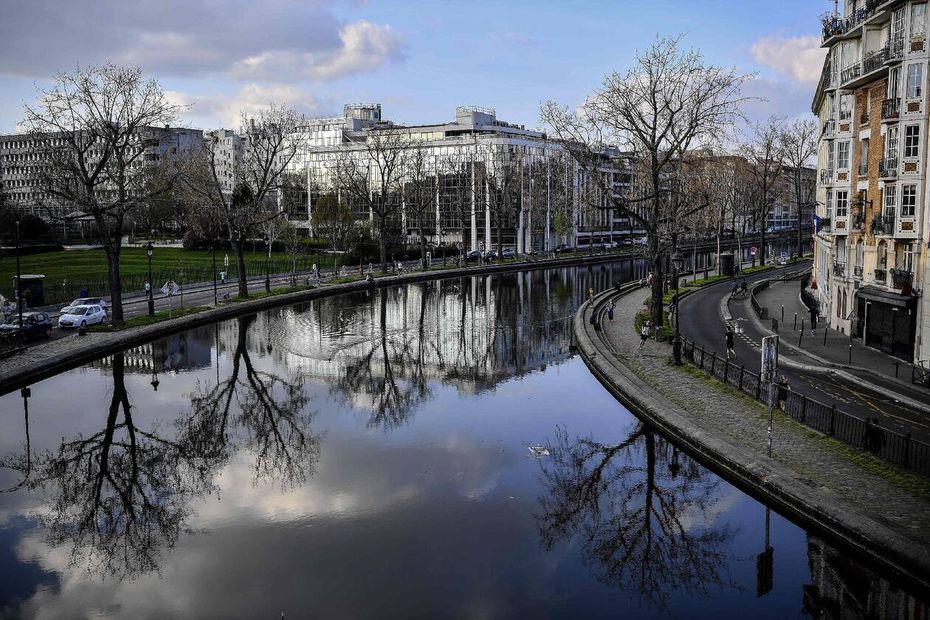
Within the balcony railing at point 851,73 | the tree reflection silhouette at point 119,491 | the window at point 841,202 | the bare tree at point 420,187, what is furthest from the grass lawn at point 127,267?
the balcony railing at point 851,73

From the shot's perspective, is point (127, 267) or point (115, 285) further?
point (127, 267)

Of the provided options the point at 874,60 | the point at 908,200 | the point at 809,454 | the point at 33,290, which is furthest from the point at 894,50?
the point at 33,290

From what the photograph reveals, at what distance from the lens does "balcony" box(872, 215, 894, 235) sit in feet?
128

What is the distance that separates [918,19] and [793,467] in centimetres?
2625

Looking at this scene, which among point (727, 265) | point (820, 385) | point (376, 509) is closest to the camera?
point (376, 509)

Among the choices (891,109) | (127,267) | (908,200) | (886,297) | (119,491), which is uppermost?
(891,109)

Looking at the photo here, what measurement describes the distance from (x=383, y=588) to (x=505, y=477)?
774 cm

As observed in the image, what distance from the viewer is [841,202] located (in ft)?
159

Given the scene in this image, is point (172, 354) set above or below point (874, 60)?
below

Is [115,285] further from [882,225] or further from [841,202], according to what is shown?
[841,202]

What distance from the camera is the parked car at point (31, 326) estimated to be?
4284 centimetres

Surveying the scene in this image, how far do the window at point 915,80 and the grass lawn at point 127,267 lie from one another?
54.7 m

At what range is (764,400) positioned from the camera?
29.2 metres

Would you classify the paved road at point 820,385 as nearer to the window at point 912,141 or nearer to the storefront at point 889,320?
the storefront at point 889,320
